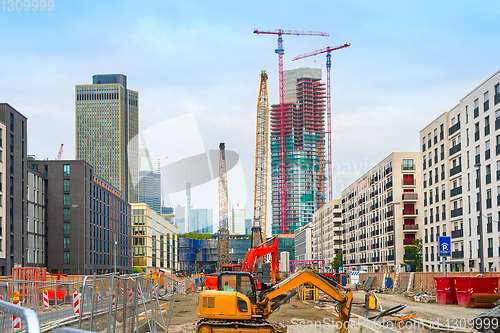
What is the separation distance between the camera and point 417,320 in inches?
768

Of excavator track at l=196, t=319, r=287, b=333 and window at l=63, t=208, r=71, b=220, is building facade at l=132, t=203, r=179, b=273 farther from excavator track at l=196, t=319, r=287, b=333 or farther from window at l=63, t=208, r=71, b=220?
excavator track at l=196, t=319, r=287, b=333

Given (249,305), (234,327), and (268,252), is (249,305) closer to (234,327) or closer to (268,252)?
(234,327)

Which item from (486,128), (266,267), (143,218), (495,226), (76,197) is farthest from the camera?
(143,218)

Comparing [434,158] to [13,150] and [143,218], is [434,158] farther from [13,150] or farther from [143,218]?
[143,218]

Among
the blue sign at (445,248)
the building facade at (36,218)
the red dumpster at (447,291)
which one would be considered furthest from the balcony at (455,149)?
the building facade at (36,218)

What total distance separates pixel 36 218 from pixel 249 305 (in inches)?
3242

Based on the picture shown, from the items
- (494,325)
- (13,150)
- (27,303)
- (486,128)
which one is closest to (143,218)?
(13,150)

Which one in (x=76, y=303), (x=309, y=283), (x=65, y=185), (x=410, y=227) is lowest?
(x=76, y=303)

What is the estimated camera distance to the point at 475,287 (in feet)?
103

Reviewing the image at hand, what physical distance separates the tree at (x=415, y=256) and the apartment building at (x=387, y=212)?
2756 mm

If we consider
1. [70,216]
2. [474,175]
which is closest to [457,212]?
[474,175]

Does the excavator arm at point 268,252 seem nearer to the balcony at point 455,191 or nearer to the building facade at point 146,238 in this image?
the balcony at point 455,191

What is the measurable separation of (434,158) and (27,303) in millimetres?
66195

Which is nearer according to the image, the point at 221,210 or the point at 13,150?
the point at 13,150
